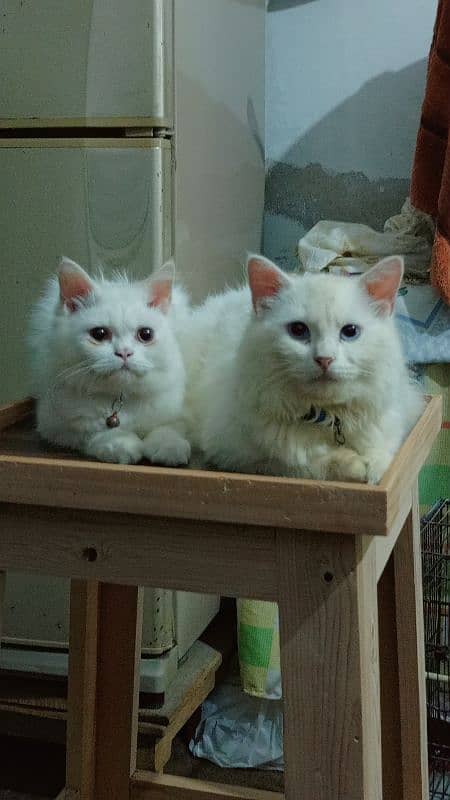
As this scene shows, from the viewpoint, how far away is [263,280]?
744 mm

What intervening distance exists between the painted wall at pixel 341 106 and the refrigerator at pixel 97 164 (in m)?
0.39

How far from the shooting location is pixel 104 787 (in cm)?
118

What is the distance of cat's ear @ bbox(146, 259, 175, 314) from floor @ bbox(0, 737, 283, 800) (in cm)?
99

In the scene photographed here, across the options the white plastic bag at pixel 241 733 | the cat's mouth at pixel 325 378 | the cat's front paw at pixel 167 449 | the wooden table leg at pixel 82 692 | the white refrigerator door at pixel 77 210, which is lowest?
the white plastic bag at pixel 241 733

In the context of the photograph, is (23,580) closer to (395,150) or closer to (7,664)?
(7,664)

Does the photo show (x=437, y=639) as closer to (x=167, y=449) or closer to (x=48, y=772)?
(x=48, y=772)

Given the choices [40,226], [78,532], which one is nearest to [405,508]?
[78,532]

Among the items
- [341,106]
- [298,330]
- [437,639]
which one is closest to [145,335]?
[298,330]

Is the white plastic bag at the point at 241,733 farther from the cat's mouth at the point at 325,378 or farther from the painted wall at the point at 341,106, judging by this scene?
the cat's mouth at the point at 325,378

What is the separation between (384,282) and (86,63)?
0.74m

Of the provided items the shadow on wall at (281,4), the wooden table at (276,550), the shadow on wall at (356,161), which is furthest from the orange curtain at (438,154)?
the wooden table at (276,550)

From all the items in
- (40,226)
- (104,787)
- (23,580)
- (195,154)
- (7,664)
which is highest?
(195,154)

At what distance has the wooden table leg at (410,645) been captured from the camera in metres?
1.01

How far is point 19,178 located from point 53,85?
0.49ft
